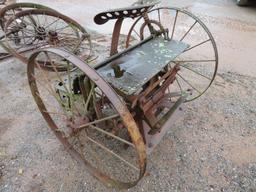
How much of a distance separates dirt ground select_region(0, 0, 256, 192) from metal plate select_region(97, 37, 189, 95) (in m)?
0.69

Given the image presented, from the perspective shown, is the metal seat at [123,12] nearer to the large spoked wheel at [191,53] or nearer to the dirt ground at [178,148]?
the large spoked wheel at [191,53]

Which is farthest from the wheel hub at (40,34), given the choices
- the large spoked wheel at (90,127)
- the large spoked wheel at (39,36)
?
the large spoked wheel at (90,127)

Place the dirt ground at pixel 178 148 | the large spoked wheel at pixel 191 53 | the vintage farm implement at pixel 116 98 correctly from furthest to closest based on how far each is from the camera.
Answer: the large spoked wheel at pixel 191 53, the dirt ground at pixel 178 148, the vintage farm implement at pixel 116 98

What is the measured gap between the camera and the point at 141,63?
189cm

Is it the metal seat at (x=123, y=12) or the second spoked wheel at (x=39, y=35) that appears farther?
the second spoked wheel at (x=39, y=35)

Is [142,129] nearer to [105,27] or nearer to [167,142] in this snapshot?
[167,142]

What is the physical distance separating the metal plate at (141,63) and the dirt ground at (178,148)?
0.69 meters

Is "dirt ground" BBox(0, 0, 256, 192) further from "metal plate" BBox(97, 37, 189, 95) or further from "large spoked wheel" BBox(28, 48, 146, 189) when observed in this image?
"metal plate" BBox(97, 37, 189, 95)

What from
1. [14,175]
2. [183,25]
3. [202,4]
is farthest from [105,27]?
[14,175]

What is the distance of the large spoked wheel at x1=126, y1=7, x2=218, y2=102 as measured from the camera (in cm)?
229

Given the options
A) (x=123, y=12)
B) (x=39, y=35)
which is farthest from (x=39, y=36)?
(x=123, y=12)

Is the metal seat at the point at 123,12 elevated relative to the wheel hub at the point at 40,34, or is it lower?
elevated

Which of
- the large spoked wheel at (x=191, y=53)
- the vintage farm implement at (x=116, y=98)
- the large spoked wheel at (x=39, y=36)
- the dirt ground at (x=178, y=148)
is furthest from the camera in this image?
the large spoked wheel at (x=39, y=36)

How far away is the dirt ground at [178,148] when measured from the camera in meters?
1.86
